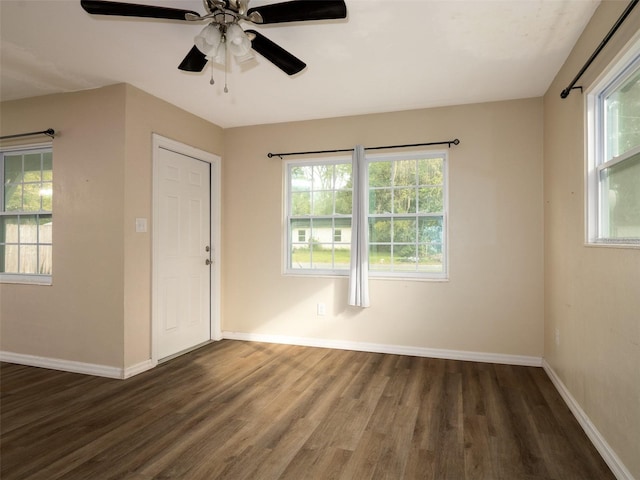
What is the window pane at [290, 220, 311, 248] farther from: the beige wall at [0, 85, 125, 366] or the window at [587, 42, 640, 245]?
the window at [587, 42, 640, 245]

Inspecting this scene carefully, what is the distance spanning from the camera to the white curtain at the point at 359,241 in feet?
12.8

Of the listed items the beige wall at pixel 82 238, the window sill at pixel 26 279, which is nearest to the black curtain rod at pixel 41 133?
the beige wall at pixel 82 238

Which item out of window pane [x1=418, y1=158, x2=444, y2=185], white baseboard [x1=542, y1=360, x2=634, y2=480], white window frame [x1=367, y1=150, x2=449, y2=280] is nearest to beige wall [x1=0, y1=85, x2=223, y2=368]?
white window frame [x1=367, y1=150, x2=449, y2=280]

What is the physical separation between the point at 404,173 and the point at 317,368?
7.22ft

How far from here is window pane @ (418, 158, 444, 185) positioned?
3904 millimetres

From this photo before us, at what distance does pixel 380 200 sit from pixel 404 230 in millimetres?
420

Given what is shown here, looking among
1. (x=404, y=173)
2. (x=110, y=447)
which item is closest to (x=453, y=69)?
(x=404, y=173)

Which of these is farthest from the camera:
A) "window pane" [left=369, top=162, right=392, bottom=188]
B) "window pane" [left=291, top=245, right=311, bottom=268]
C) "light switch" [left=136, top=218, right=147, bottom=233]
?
"window pane" [left=291, top=245, right=311, bottom=268]

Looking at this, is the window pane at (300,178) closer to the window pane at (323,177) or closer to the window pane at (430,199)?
the window pane at (323,177)

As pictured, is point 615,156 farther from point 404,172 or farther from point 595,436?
point 404,172

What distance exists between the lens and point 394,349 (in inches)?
155

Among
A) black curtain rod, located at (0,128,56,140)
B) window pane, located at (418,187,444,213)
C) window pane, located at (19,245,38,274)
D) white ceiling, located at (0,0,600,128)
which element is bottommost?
window pane, located at (19,245,38,274)

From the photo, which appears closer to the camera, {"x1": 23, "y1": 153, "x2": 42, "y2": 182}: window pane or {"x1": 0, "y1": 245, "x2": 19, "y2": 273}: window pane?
{"x1": 23, "y1": 153, "x2": 42, "y2": 182}: window pane

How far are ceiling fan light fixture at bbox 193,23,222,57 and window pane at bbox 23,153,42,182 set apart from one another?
283cm
